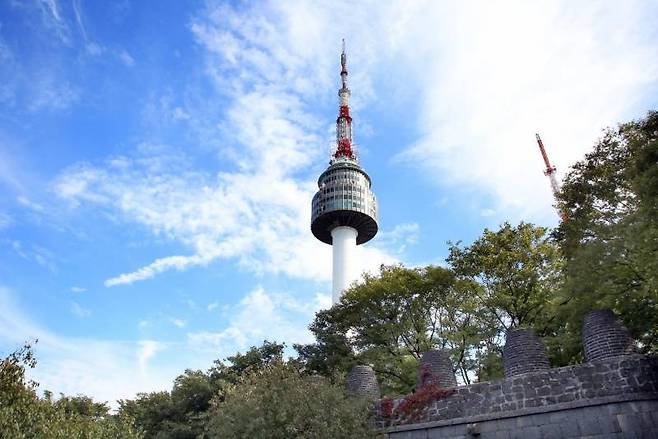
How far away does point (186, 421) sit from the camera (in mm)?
32594

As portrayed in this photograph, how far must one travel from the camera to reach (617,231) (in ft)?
61.8

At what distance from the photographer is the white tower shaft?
236ft

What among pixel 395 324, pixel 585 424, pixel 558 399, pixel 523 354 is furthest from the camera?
pixel 395 324

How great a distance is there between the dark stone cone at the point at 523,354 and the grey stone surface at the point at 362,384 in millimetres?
6066

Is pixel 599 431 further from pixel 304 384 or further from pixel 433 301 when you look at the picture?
pixel 433 301

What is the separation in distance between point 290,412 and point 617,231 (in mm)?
13864

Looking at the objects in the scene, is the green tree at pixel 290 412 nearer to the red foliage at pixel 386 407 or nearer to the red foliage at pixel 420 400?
the red foliage at pixel 386 407

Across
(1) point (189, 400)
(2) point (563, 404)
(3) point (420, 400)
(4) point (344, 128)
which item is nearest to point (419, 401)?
(3) point (420, 400)

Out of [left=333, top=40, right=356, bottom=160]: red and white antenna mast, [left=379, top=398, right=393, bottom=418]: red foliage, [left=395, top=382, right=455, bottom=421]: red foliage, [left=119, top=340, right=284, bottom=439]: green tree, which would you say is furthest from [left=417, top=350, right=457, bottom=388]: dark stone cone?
[left=333, top=40, right=356, bottom=160]: red and white antenna mast

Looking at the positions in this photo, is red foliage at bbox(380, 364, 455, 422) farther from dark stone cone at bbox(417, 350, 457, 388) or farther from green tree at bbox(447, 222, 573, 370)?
green tree at bbox(447, 222, 573, 370)

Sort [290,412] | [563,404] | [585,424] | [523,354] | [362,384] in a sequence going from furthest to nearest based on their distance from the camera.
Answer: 1. [362,384]
2. [290,412]
3. [523,354]
4. [563,404]
5. [585,424]

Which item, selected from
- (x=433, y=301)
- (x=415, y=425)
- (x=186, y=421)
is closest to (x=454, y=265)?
(x=433, y=301)

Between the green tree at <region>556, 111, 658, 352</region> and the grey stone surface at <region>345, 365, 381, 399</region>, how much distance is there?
902cm

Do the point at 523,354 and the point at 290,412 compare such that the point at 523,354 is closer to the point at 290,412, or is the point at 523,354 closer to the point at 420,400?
the point at 420,400
